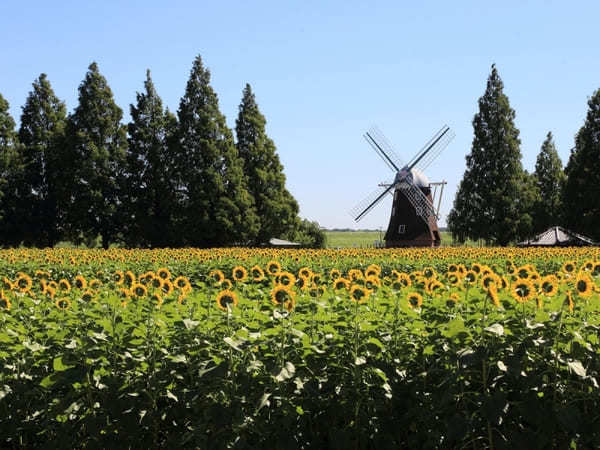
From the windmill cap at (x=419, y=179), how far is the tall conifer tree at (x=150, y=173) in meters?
16.1

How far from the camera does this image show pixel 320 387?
429 centimetres

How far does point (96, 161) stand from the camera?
43.0m

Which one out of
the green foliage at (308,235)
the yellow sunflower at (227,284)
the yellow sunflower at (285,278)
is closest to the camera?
the yellow sunflower at (285,278)

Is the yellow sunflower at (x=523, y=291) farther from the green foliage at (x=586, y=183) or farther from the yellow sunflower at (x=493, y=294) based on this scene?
the green foliage at (x=586, y=183)

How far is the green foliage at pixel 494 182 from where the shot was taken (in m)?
46.6

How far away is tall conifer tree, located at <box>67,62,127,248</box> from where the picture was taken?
140 feet

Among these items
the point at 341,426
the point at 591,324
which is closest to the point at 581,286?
the point at 591,324

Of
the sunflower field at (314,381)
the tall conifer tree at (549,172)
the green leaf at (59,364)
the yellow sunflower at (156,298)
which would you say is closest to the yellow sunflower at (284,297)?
the sunflower field at (314,381)

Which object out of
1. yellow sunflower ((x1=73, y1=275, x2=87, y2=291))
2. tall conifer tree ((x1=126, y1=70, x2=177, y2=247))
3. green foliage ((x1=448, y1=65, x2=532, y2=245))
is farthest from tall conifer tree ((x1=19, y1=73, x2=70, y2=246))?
yellow sunflower ((x1=73, y1=275, x2=87, y2=291))

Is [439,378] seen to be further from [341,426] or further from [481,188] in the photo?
[481,188]

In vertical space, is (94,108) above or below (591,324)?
above

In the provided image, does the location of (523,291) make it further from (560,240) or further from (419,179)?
(560,240)

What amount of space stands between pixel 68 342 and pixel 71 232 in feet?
139

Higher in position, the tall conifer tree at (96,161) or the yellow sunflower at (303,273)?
the tall conifer tree at (96,161)
